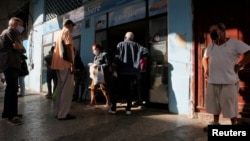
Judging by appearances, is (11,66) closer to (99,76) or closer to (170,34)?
(99,76)

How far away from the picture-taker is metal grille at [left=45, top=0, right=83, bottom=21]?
10711 millimetres

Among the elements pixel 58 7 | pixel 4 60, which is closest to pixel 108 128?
pixel 4 60

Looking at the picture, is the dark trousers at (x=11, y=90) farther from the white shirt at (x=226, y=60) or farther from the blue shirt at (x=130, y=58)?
the white shirt at (x=226, y=60)

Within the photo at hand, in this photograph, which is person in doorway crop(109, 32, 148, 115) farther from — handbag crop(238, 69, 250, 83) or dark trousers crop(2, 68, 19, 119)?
dark trousers crop(2, 68, 19, 119)

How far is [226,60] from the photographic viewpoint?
14.5 ft

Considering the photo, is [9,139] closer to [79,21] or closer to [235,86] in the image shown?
[235,86]

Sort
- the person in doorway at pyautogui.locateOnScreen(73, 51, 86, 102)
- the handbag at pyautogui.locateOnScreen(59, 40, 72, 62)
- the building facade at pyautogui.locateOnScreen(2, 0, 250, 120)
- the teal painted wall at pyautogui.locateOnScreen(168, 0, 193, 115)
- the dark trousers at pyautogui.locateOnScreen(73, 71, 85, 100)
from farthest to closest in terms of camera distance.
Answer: the dark trousers at pyautogui.locateOnScreen(73, 71, 85, 100) < the person in doorway at pyautogui.locateOnScreen(73, 51, 86, 102) < the teal painted wall at pyautogui.locateOnScreen(168, 0, 193, 115) < the handbag at pyautogui.locateOnScreen(59, 40, 72, 62) < the building facade at pyautogui.locateOnScreen(2, 0, 250, 120)

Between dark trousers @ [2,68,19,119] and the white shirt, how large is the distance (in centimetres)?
339

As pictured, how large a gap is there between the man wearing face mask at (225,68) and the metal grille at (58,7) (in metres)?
6.55

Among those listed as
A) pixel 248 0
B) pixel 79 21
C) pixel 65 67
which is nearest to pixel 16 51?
pixel 65 67

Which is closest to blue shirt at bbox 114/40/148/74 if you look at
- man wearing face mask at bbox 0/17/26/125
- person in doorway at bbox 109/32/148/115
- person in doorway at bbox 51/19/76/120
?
person in doorway at bbox 109/32/148/115

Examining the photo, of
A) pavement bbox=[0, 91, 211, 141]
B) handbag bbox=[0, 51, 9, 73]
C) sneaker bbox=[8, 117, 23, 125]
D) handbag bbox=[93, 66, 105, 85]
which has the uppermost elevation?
handbag bbox=[0, 51, 9, 73]

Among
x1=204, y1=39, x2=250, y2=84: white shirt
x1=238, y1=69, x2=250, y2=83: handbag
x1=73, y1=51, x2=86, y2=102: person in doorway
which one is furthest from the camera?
x1=73, y1=51, x2=86, y2=102: person in doorway

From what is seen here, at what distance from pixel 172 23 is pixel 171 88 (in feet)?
4.50
